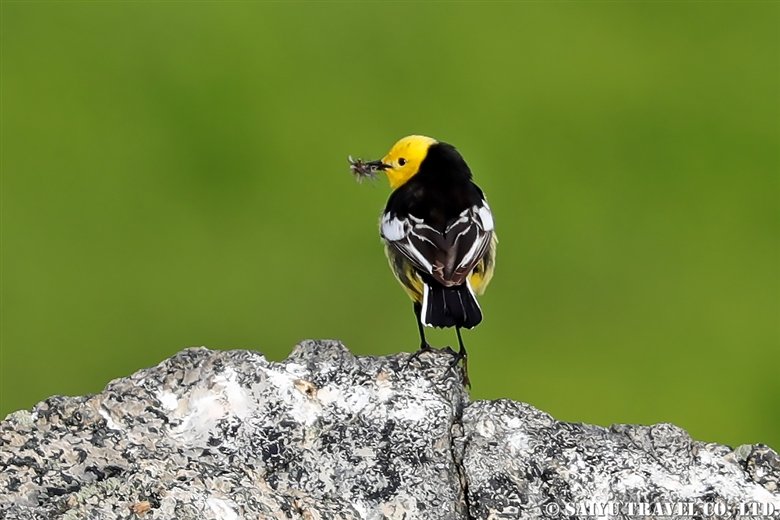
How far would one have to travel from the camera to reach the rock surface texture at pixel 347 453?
3623mm

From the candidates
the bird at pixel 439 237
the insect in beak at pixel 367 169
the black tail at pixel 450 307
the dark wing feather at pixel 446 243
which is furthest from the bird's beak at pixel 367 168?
the black tail at pixel 450 307

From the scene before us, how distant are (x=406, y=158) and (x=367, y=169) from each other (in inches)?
16.0

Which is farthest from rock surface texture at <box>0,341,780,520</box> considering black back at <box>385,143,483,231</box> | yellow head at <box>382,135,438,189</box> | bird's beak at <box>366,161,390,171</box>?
bird's beak at <box>366,161,390,171</box>

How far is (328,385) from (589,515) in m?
0.95

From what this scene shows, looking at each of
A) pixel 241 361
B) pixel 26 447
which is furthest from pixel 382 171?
pixel 26 447

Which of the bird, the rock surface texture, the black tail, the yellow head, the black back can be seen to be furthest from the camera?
the yellow head

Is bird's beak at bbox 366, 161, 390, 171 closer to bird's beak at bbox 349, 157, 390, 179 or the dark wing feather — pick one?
bird's beak at bbox 349, 157, 390, 179

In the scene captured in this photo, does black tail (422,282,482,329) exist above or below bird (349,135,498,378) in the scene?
below

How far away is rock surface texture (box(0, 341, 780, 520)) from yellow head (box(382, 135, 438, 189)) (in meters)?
2.98

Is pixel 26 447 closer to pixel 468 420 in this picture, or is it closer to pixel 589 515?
pixel 468 420

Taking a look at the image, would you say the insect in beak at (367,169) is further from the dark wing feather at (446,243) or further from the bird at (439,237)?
the dark wing feather at (446,243)

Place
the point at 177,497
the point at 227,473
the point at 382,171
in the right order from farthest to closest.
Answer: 1. the point at 382,171
2. the point at 227,473
3. the point at 177,497

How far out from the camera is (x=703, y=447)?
388cm

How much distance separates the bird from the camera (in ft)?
18.5
